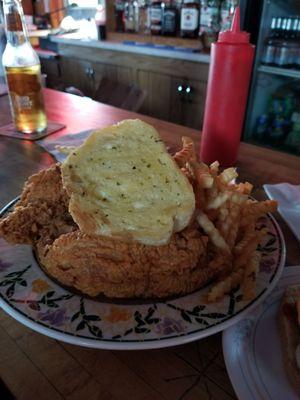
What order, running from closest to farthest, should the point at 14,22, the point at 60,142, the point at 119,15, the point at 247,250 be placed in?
the point at 247,250 < the point at 14,22 < the point at 60,142 < the point at 119,15

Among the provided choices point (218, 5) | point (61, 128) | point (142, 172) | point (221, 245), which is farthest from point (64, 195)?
point (218, 5)

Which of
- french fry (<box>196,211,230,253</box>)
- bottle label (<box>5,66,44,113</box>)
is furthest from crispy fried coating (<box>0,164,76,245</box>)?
bottle label (<box>5,66,44,113</box>)

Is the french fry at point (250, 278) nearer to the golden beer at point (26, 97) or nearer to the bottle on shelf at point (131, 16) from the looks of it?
the golden beer at point (26, 97)

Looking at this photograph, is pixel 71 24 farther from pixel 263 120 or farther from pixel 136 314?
pixel 136 314

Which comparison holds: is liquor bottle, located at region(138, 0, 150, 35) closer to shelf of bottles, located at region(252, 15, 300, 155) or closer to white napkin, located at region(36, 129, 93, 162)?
shelf of bottles, located at region(252, 15, 300, 155)

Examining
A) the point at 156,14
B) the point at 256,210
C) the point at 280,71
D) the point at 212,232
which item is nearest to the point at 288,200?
the point at 256,210

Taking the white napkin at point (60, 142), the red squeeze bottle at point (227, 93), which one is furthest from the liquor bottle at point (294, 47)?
the white napkin at point (60, 142)

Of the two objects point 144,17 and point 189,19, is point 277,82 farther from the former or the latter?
point 144,17
